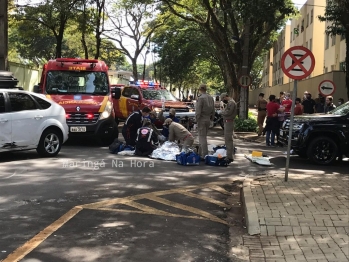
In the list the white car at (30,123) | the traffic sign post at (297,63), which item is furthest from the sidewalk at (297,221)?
the white car at (30,123)

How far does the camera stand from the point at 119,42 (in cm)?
4012

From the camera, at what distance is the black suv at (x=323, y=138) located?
11797 mm

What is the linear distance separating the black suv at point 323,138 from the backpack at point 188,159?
2.73 meters

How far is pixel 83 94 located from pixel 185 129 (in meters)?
3.71

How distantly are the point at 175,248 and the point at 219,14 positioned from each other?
24083 millimetres

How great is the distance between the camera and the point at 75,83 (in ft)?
48.1

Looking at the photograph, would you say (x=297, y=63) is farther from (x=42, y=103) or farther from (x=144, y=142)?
(x=42, y=103)

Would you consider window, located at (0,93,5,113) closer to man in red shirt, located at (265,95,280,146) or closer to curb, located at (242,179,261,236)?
curb, located at (242,179,261,236)

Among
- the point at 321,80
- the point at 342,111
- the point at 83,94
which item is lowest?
the point at 342,111

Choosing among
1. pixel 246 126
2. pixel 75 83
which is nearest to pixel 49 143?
pixel 75 83

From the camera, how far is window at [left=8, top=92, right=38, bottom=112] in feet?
34.8

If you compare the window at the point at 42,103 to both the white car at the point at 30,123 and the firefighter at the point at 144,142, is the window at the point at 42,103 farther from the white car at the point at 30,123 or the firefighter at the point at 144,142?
the firefighter at the point at 144,142

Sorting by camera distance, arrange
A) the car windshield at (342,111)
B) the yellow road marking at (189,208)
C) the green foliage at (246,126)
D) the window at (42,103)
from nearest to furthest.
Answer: the yellow road marking at (189,208)
the window at (42,103)
the car windshield at (342,111)
the green foliage at (246,126)

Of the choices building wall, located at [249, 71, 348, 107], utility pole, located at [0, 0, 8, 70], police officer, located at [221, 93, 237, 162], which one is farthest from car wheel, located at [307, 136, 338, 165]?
building wall, located at [249, 71, 348, 107]
